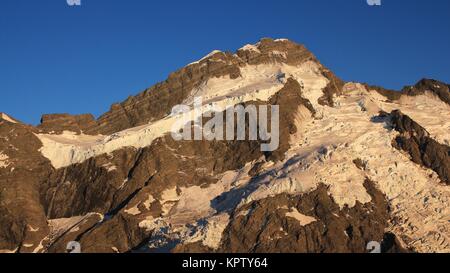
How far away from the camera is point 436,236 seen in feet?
646
